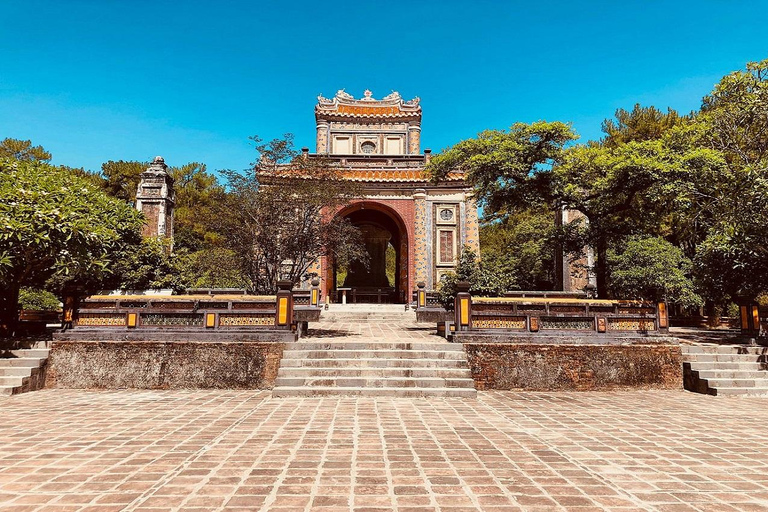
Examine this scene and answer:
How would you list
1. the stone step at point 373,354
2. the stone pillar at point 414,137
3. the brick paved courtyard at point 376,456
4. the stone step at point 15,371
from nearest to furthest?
the brick paved courtyard at point 376,456 → the stone step at point 15,371 → the stone step at point 373,354 → the stone pillar at point 414,137

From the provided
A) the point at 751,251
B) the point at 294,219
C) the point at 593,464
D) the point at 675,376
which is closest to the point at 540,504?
the point at 593,464

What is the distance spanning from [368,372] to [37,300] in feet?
44.0

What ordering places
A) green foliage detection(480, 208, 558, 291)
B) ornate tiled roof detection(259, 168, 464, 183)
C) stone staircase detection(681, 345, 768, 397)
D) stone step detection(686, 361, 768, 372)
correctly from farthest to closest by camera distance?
green foliage detection(480, 208, 558, 291) → ornate tiled roof detection(259, 168, 464, 183) → stone step detection(686, 361, 768, 372) → stone staircase detection(681, 345, 768, 397)

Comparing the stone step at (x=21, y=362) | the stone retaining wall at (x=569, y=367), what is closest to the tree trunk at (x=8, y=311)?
the stone step at (x=21, y=362)

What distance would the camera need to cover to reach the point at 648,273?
1111cm

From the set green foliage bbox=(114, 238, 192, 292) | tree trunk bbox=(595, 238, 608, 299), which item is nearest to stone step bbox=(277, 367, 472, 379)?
tree trunk bbox=(595, 238, 608, 299)

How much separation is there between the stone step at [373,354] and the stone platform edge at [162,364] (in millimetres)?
444

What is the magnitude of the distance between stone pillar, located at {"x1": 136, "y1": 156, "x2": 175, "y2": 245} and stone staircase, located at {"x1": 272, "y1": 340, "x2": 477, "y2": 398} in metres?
13.8

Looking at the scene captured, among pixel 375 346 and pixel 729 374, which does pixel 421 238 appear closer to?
pixel 375 346

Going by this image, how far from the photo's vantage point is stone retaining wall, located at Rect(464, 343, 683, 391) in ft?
29.4

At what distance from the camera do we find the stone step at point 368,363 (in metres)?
8.66

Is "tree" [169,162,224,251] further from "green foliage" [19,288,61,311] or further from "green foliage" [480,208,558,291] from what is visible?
"green foliage" [480,208,558,291]

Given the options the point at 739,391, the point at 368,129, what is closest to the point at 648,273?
the point at 739,391

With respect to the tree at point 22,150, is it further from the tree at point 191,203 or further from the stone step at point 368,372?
the stone step at point 368,372
